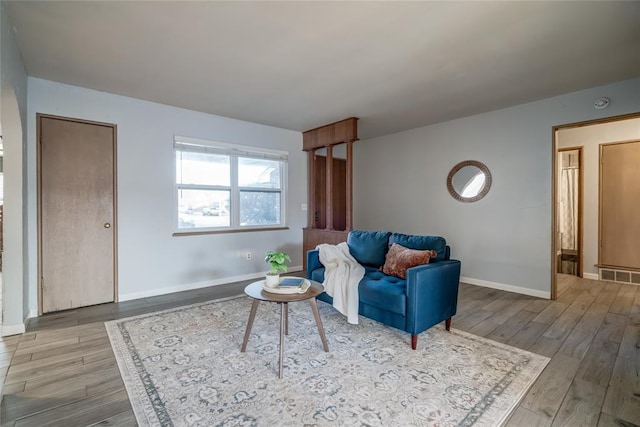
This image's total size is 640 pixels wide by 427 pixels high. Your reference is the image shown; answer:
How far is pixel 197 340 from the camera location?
2.56 metres

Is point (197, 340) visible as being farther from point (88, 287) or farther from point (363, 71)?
point (363, 71)

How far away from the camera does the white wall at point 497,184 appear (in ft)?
12.2

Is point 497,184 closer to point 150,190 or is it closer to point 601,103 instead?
point 601,103

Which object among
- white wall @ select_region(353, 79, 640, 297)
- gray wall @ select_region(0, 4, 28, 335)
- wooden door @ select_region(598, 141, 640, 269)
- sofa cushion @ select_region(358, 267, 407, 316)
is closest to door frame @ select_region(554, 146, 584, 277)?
wooden door @ select_region(598, 141, 640, 269)

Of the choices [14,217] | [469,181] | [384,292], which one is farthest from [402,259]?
[14,217]

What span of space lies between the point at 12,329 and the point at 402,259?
3.62m

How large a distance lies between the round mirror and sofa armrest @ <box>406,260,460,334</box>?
208 centimetres

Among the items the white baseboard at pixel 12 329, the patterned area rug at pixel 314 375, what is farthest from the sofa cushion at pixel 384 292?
the white baseboard at pixel 12 329

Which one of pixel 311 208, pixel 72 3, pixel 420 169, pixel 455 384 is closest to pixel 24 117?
pixel 72 3

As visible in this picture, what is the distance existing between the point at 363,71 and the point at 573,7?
5.08 ft

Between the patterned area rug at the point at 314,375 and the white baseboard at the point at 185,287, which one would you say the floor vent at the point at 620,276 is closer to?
the patterned area rug at the point at 314,375

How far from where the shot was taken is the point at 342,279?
2.91 meters

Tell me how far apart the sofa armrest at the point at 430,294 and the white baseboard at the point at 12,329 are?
3.45 m

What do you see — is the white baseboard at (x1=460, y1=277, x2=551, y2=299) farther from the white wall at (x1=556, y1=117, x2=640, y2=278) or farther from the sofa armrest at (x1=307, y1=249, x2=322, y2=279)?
the sofa armrest at (x1=307, y1=249, x2=322, y2=279)
